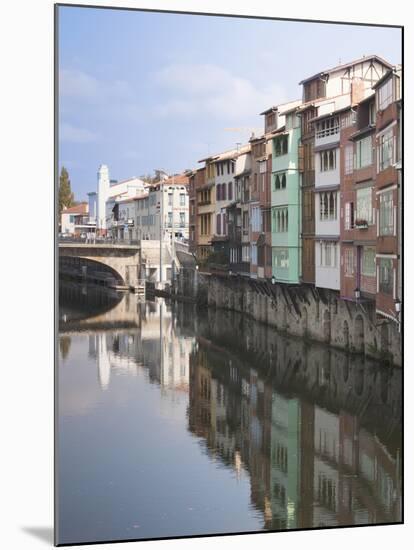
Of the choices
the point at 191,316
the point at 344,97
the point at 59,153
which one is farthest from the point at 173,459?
the point at 344,97

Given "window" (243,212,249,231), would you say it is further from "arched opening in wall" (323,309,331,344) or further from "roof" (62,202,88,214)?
"roof" (62,202,88,214)

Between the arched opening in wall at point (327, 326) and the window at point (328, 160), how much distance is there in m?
1.26

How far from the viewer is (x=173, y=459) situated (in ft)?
26.3

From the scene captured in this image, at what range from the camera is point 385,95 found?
7.74 metres

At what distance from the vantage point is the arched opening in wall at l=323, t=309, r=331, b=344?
8.26 m

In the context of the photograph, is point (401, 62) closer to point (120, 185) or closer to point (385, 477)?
point (120, 185)

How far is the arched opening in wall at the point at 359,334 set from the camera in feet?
26.7

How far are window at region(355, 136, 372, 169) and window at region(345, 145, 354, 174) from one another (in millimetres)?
52

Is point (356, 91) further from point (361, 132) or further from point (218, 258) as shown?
point (218, 258)

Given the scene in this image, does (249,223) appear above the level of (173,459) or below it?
above

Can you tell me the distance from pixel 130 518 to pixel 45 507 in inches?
27.4

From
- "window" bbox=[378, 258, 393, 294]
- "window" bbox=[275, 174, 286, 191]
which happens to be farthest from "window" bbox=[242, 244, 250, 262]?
"window" bbox=[378, 258, 393, 294]

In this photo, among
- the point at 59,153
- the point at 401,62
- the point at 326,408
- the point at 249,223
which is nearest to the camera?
the point at 59,153

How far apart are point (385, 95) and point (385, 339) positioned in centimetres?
200
